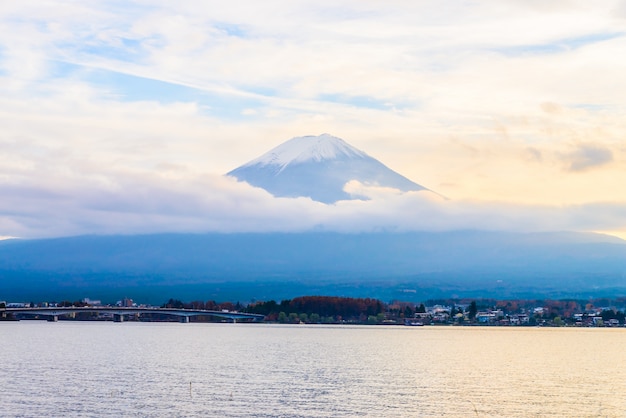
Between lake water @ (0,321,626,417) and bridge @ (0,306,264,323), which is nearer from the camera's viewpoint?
lake water @ (0,321,626,417)

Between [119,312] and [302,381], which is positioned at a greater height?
[119,312]

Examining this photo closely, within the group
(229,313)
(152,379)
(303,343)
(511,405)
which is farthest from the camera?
(229,313)

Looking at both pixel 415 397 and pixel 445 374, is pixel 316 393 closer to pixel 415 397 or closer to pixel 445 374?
pixel 415 397

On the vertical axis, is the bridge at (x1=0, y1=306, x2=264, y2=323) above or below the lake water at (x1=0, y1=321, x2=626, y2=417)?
above

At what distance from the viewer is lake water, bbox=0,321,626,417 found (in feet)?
181

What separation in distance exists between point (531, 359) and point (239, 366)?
2850 cm

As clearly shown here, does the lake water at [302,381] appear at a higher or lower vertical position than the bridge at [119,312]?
lower

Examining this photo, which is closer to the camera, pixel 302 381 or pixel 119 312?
pixel 302 381

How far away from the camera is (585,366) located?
288 ft

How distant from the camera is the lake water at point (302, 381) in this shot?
55.2 metres

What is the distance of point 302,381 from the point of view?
68688 mm

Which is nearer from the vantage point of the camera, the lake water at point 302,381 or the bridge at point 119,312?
the lake water at point 302,381

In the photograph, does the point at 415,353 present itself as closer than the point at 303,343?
Yes

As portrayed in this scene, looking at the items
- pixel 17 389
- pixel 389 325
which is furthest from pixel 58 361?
pixel 389 325
